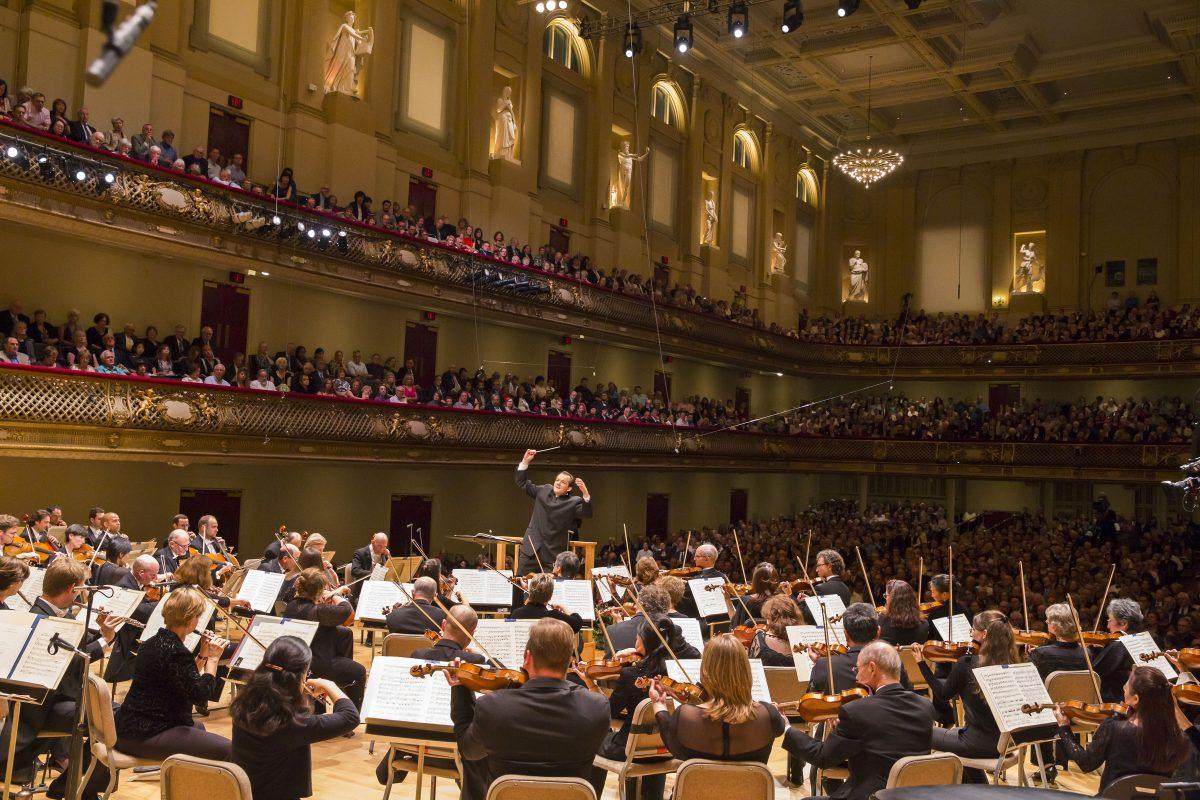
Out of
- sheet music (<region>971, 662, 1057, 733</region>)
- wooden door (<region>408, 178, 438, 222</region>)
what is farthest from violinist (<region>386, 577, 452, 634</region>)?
wooden door (<region>408, 178, 438, 222</region>)

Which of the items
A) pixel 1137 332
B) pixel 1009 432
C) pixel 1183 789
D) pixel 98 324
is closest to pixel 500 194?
pixel 98 324

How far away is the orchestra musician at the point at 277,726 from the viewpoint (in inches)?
180

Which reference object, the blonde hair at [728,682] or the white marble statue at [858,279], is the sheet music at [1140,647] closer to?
the blonde hair at [728,682]

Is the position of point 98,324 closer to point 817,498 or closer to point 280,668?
point 280,668

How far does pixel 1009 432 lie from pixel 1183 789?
2670 cm

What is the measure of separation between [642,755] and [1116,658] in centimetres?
445

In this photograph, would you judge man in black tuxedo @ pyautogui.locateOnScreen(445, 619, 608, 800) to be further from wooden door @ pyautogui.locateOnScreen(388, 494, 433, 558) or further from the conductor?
wooden door @ pyautogui.locateOnScreen(388, 494, 433, 558)

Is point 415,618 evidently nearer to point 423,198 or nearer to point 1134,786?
point 1134,786

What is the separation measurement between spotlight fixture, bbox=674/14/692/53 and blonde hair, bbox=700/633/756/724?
16.1 metres

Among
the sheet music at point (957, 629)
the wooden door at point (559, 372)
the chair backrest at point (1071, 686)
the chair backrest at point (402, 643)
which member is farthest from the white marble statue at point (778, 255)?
the chair backrest at point (402, 643)

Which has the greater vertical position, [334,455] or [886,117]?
[886,117]

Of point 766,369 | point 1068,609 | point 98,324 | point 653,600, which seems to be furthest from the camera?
point 766,369

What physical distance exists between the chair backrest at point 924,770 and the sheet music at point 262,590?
19.1 ft

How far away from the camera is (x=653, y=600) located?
7.00m
